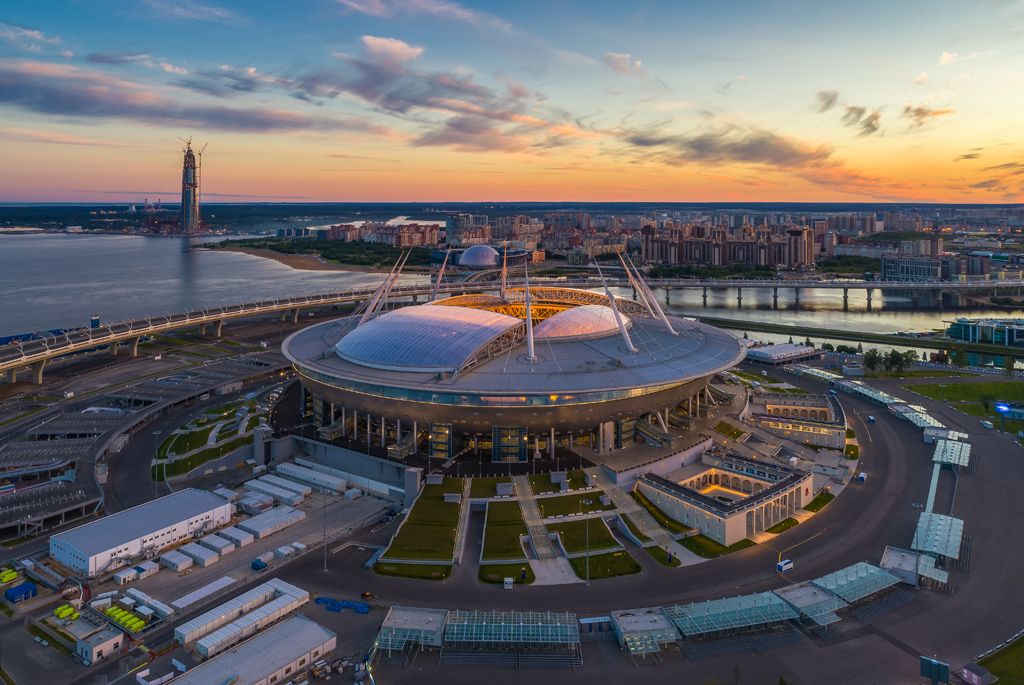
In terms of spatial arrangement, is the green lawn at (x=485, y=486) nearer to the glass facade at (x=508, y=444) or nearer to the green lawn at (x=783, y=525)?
the glass facade at (x=508, y=444)

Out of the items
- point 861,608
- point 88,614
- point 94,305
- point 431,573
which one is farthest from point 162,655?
point 94,305

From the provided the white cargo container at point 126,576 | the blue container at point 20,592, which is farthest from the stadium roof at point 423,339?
the blue container at point 20,592

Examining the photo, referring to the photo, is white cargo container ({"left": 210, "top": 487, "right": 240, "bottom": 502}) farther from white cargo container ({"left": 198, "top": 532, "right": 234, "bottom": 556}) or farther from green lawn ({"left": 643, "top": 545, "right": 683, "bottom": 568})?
green lawn ({"left": 643, "top": 545, "right": 683, "bottom": 568})

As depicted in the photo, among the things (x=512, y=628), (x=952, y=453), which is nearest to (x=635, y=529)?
(x=512, y=628)

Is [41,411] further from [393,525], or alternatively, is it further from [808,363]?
[808,363]

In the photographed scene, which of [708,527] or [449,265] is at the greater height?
[449,265]

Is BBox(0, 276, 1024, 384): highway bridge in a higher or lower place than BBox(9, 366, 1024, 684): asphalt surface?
higher

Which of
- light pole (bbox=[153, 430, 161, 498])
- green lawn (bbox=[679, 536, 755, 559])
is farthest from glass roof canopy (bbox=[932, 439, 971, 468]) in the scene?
light pole (bbox=[153, 430, 161, 498])
